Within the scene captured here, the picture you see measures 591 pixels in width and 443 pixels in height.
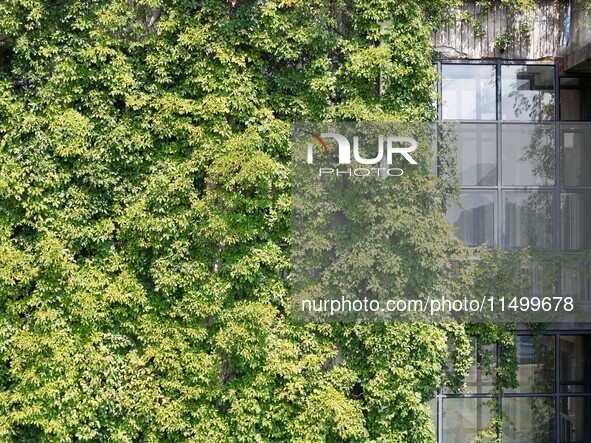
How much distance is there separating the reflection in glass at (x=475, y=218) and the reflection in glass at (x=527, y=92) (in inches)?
44.1

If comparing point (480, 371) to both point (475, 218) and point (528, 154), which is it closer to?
point (475, 218)

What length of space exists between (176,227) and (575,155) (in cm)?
526

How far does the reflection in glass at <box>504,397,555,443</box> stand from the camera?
25.4ft

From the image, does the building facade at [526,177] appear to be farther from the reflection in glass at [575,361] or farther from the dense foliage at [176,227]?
the dense foliage at [176,227]

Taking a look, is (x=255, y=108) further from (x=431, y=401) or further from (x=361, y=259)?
(x=431, y=401)

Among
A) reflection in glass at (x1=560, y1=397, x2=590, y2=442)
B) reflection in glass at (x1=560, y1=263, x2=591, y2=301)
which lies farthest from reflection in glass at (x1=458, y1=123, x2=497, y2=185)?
reflection in glass at (x1=560, y1=397, x2=590, y2=442)

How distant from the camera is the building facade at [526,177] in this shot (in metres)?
7.68

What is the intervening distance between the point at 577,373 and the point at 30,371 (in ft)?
22.4

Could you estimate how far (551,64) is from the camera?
7.81 meters

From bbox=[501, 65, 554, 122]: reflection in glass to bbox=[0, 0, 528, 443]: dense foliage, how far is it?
5.12 ft

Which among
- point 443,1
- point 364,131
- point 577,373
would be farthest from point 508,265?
point 443,1

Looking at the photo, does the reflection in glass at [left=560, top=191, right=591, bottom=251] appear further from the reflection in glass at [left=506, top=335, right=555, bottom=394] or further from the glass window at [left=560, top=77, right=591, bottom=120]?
the reflection in glass at [left=506, top=335, right=555, bottom=394]

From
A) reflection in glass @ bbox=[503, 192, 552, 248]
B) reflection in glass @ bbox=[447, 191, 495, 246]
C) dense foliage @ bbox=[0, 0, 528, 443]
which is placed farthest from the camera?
reflection in glass @ bbox=[503, 192, 552, 248]

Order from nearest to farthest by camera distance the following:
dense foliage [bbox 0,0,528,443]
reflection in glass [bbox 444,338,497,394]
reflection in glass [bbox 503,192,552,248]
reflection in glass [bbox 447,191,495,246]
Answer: dense foliage [bbox 0,0,528,443], reflection in glass [bbox 444,338,497,394], reflection in glass [bbox 447,191,495,246], reflection in glass [bbox 503,192,552,248]
